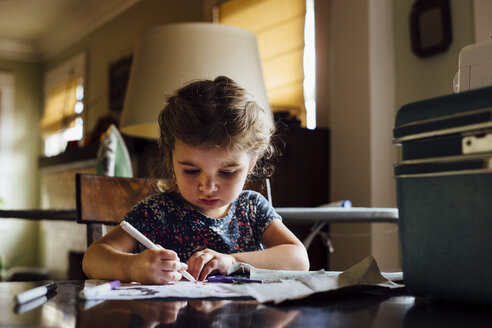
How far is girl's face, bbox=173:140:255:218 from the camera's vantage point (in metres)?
0.97

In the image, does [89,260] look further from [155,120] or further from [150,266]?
[155,120]

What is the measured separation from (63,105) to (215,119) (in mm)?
5508

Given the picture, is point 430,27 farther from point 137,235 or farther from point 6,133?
point 6,133

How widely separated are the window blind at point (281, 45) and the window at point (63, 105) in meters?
3.01

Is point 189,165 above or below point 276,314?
above

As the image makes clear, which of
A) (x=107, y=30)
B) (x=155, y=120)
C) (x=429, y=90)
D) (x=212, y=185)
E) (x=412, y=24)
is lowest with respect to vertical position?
(x=212, y=185)

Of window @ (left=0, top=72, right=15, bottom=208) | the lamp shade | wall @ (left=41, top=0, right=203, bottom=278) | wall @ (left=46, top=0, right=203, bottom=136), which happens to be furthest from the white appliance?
window @ (left=0, top=72, right=15, bottom=208)

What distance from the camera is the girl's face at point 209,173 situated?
3.18 ft

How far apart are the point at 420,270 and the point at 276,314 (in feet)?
0.52

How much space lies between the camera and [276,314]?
44cm

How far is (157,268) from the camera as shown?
69 cm

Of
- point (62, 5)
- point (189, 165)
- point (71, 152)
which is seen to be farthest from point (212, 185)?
point (62, 5)

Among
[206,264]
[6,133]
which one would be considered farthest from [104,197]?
[6,133]

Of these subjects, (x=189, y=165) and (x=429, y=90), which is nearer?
(x=189, y=165)
